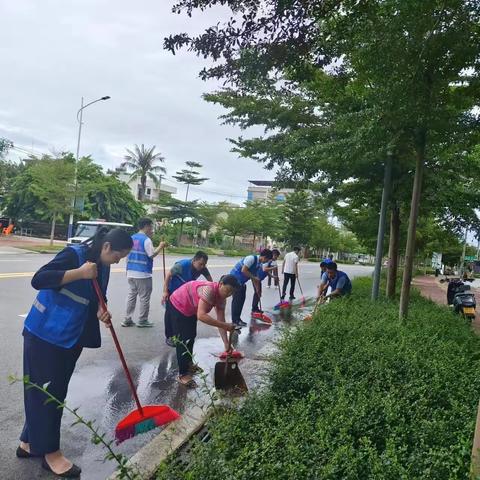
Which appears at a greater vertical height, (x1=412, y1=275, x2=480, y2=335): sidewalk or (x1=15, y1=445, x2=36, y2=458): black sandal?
(x1=412, y1=275, x2=480, y2=335): sidewalk

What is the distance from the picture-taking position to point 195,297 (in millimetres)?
4875

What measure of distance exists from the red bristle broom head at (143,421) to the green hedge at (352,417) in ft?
2.58

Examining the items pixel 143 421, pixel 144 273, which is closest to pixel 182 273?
pixel 144 273

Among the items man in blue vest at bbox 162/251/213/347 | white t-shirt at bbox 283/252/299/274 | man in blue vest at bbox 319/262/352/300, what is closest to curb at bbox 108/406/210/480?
man in blue vest at bbox 162/251/213/347

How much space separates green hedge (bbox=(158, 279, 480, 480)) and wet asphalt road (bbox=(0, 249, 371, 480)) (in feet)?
3.40

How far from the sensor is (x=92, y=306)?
3.36 meters

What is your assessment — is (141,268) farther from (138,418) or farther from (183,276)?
(138,418)

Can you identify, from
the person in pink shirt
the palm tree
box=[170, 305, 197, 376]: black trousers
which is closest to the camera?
the person in pink shirt

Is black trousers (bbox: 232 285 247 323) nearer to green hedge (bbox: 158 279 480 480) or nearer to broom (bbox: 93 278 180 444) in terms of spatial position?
green hedge (bbox: 158 279 480 480)

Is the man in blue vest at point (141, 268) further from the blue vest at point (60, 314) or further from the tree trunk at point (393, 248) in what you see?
the tree trunk at point (393, 248)

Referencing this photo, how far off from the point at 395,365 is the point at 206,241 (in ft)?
170

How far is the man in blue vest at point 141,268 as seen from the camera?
24.5ft

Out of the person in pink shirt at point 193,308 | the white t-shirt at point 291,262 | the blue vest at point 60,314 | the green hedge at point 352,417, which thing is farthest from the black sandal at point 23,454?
the white t-shirt at point 291,262

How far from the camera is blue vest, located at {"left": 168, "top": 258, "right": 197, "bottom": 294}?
637 centimetres
